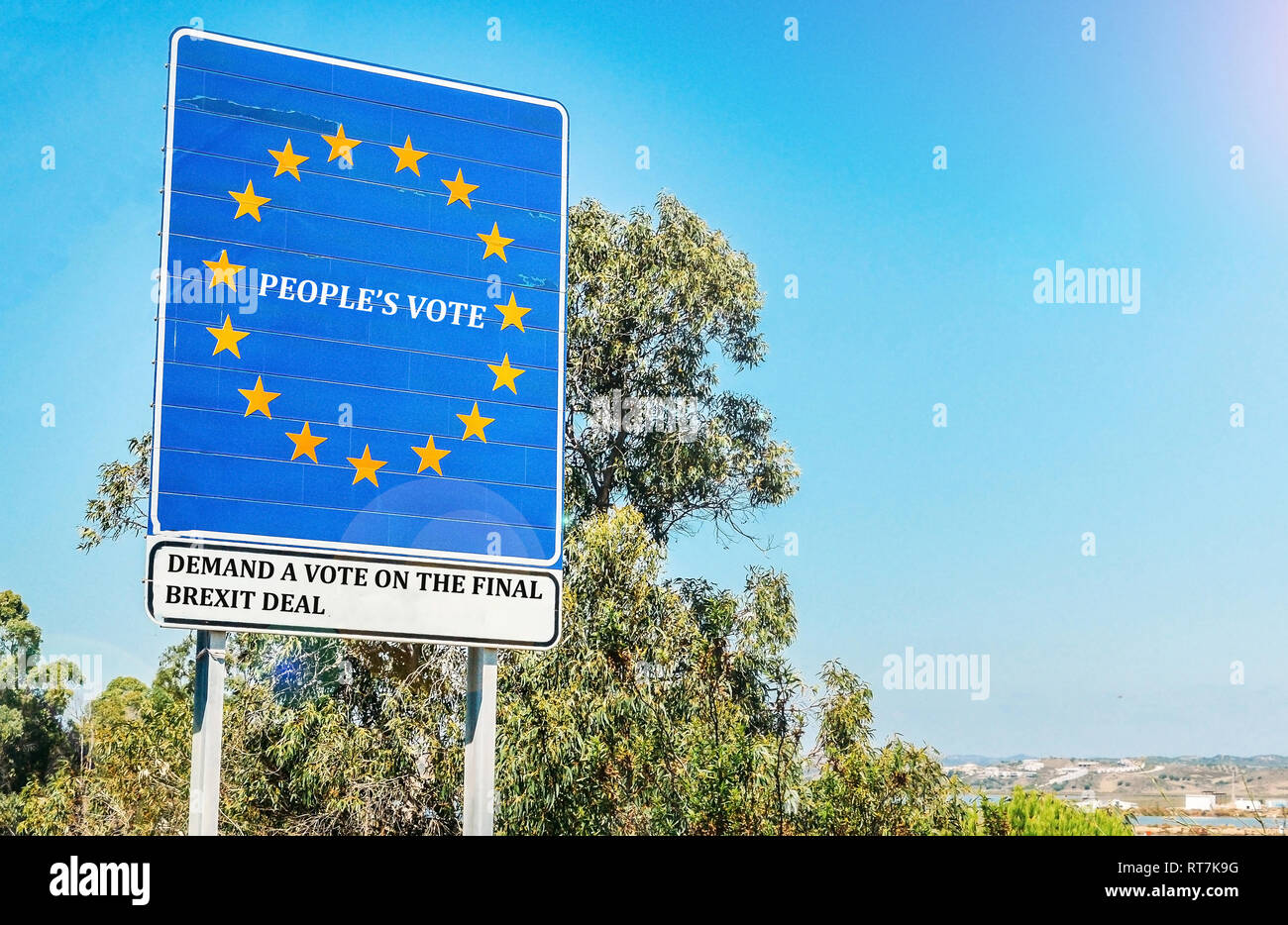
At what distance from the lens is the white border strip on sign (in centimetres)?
608

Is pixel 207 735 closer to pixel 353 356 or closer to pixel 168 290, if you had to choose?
pixel 353 356

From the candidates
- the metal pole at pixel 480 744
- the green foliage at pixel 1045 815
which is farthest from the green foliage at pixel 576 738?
the metal pole at pixel 480 744

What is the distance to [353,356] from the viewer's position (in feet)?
21.5

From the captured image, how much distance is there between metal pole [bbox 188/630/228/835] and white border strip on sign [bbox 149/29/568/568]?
55 cm

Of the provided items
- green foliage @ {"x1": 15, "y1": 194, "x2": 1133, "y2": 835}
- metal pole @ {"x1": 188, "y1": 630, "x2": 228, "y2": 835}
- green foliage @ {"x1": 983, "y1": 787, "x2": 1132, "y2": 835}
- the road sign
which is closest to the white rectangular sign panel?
the road sign

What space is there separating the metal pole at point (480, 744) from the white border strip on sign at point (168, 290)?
582 mm

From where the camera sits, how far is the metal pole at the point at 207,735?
5.67m

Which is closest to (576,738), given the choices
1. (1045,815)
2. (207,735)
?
(1045,815)

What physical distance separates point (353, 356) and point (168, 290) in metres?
0.94

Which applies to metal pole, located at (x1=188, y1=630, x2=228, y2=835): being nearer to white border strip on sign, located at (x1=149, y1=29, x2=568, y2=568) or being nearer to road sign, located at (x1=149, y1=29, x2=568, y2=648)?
road sign, located at (x1=149, y1=29, x2=568, y2=648)

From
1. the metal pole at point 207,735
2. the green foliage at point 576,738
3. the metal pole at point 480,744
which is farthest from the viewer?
the green foliage at point 576,738

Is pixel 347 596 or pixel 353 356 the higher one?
pixel 353 356

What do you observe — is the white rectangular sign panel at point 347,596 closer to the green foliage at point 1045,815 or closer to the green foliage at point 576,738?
the green foliage at point 576,738

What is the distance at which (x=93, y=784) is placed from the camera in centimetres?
1794
